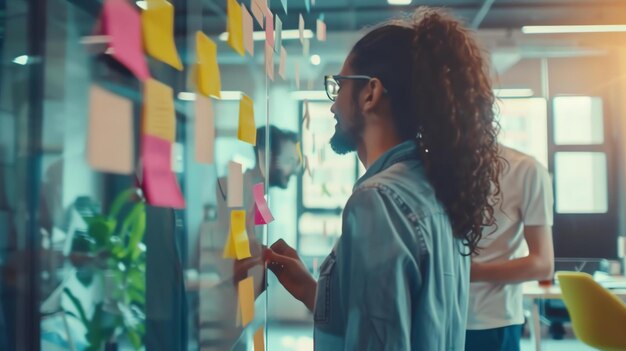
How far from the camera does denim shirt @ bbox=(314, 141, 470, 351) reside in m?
0.84

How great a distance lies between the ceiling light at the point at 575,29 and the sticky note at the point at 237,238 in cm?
521

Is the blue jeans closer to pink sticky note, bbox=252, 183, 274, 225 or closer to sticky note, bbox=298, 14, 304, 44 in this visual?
pink sticky note, bbox=252, 183, 274, 225

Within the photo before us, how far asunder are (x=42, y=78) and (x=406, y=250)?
0.56m

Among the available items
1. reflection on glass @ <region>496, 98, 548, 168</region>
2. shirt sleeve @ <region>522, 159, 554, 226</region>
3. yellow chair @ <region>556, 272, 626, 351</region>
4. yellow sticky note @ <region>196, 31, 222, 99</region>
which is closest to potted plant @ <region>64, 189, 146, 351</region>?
yellow sticky note @ <region>196, 31, 222, 99</region>

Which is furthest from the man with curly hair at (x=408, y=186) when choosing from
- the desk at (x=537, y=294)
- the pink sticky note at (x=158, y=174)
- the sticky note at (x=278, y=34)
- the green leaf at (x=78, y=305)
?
the desk at (x=537, y=294)

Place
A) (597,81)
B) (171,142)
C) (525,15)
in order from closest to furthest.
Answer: (171,142) < (525,15) < (597,81)

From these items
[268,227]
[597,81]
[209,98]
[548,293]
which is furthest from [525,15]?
[209,98]

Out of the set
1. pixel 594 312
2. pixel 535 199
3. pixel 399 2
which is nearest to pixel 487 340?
pixel 535 199

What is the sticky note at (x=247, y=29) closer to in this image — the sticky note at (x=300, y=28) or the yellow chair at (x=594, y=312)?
the sticky note at (x=300, y=28)

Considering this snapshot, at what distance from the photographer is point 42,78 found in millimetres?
463

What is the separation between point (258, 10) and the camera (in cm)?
111

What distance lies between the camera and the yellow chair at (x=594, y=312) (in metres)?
3.49

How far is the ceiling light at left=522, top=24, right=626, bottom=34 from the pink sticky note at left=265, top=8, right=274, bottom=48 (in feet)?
16.1

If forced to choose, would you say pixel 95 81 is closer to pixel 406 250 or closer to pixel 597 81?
pixel 406 250
